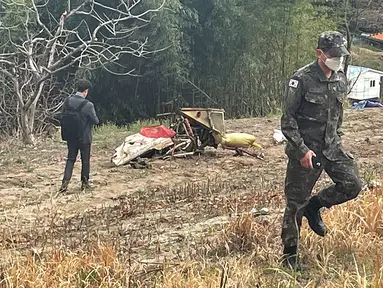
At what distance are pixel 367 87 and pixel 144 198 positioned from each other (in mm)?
23695

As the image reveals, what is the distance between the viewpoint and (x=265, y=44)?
1956 centimetres

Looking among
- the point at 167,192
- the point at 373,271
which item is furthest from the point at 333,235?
the point at 167,192

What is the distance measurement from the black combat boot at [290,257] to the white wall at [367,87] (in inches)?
1004

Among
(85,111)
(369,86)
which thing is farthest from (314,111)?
(369,86)

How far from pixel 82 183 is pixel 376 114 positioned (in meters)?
9.23

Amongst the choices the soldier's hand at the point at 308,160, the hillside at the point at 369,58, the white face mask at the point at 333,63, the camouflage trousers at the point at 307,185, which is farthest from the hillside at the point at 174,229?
the hillside at the point at 369,58

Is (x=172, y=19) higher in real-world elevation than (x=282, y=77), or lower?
higher

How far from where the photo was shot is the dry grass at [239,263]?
154 inches

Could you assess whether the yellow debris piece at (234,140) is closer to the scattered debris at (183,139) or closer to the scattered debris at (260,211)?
the scattered debris at (183,139)

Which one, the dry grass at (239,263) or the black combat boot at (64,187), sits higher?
the dry grass at (239,263)

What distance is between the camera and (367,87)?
1161 inches

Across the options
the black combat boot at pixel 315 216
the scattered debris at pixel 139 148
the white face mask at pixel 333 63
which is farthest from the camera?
the scattered debris at pixel 139 148

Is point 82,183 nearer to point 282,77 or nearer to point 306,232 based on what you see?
point 306,232

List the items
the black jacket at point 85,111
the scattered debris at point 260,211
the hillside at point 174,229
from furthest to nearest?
the black jacket at point 85,111 → the scattered debris at point 260,211 → the hillside at point 174,229
